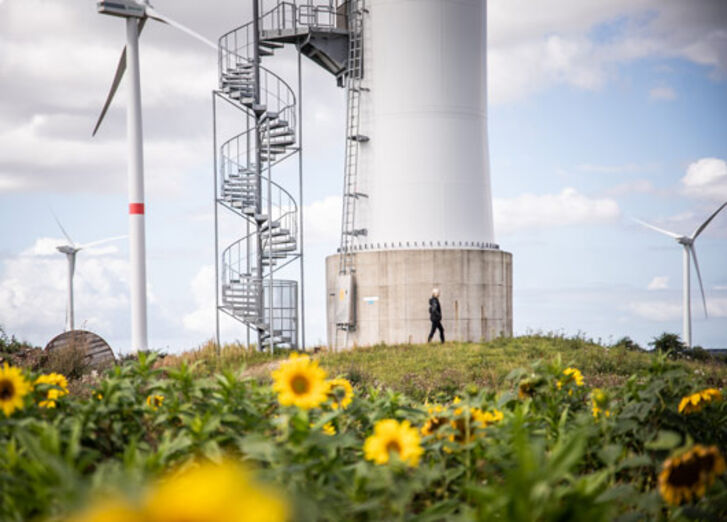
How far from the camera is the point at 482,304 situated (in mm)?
25641

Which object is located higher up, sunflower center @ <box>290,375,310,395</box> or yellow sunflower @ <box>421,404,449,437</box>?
sunflower center @ <box>290,375,310,395</box>

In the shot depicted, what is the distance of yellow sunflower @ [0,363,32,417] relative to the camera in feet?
11.4

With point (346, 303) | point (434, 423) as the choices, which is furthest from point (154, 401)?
point (346, 303)

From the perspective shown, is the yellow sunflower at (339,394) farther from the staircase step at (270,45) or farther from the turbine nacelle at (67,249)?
the turbine nacelle at (67,249)

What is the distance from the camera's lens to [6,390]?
3547 mm

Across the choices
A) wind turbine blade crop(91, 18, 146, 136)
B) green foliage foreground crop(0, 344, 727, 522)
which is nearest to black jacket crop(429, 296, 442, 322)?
wind turbine blade crop(91, 18, 146, 136)

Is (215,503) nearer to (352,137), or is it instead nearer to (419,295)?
(419,295)

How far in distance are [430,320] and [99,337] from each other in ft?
33.6

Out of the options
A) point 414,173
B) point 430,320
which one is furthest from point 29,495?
point 414,173

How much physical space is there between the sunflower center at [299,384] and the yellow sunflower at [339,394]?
0.50 metres

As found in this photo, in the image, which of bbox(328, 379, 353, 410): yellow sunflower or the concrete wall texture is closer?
bbox(328, 379, 353, 410): yellow sunflower

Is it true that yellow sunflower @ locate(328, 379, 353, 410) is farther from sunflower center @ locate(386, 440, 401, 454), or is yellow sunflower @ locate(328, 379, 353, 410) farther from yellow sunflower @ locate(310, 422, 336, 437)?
sunflower center @ locate(386, 440, 401, 454)

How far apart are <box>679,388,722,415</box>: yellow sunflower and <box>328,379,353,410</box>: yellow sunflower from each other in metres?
1.84

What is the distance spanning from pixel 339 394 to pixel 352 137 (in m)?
23.7
